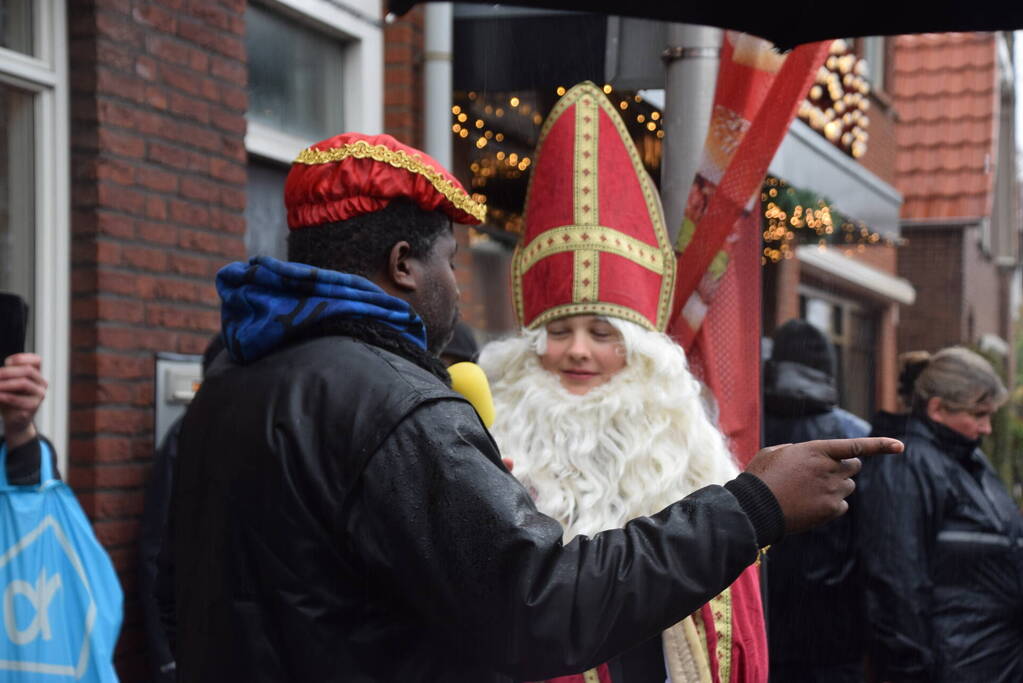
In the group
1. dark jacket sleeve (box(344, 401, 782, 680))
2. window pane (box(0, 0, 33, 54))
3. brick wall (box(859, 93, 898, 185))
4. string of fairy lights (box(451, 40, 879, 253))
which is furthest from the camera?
brick wall (box(859, 93, 898, 185))

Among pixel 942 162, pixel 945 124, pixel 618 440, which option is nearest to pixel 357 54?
pixel 618 440

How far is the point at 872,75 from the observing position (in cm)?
1351

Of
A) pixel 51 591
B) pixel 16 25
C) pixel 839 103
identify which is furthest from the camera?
pixel 839 103

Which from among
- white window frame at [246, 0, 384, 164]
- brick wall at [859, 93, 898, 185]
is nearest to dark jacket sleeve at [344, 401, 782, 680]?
white window frame at [246, 0, 384, 164]

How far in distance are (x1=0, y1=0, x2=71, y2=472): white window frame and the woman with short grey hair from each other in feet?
9.26

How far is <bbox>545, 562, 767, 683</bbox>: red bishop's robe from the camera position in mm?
2861

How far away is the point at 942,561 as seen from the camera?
14.9 ft

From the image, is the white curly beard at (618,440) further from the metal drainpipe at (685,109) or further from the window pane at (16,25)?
the window pane at (16,25)

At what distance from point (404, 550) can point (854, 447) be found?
646 millimetres

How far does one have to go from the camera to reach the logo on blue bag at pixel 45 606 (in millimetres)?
2955

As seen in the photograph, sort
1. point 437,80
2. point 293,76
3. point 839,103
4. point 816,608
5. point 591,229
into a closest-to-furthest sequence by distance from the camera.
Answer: point 591,229 → point 816,608 → point 293,76 → point 437,80 → point 839,103

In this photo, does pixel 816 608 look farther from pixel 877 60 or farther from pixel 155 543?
pixel 877 60

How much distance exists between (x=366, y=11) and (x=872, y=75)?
8.59 metres

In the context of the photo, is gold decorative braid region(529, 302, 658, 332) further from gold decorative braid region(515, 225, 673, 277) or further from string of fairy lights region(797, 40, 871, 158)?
string of fairy lights region(797, 40, 871, 158)
